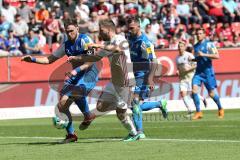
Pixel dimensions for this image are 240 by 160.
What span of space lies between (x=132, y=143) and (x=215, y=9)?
21.3 metres

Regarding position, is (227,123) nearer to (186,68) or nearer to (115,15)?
(186,68)

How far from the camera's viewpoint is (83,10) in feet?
105

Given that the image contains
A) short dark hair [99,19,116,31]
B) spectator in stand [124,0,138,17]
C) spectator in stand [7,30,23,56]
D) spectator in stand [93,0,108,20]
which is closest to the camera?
short dark hair [99,19,116,31]

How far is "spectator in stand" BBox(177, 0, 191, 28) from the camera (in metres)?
34.4

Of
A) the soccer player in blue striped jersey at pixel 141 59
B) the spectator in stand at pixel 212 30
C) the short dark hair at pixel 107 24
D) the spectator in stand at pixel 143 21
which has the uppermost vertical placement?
the short dark hair at pixel 107 24

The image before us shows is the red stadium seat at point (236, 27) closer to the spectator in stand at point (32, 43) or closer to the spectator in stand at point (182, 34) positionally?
the spectator in stand at point (182, 34)

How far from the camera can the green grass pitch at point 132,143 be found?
1277 centimetres

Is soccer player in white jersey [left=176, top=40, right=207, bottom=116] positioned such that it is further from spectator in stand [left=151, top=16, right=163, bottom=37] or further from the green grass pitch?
spectator in stand [left=151, top=16, right=163, bottom=37]

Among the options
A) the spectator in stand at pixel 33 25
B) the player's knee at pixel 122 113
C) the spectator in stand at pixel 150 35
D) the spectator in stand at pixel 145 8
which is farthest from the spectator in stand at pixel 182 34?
the player's knee at pixel 122 113

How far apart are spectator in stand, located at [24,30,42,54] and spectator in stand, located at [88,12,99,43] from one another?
6.91 ft

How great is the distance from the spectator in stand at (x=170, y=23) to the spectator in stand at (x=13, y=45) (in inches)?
261

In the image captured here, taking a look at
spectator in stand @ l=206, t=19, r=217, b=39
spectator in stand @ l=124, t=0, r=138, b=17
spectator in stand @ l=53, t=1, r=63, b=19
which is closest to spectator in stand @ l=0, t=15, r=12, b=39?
spectator in stand @ l=53, t=1, r=63, b=19

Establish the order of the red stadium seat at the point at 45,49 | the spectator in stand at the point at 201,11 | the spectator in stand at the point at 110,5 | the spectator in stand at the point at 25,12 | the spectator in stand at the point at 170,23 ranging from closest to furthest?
the red stadium seat at the point at 45,49
the spectator in stand at the point at 25,12
the spectator in stand at the point at 110,5
the spectator in stand at the point at 170,23
the spectator in stand at the point at 201,11

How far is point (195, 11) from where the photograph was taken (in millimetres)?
34750
